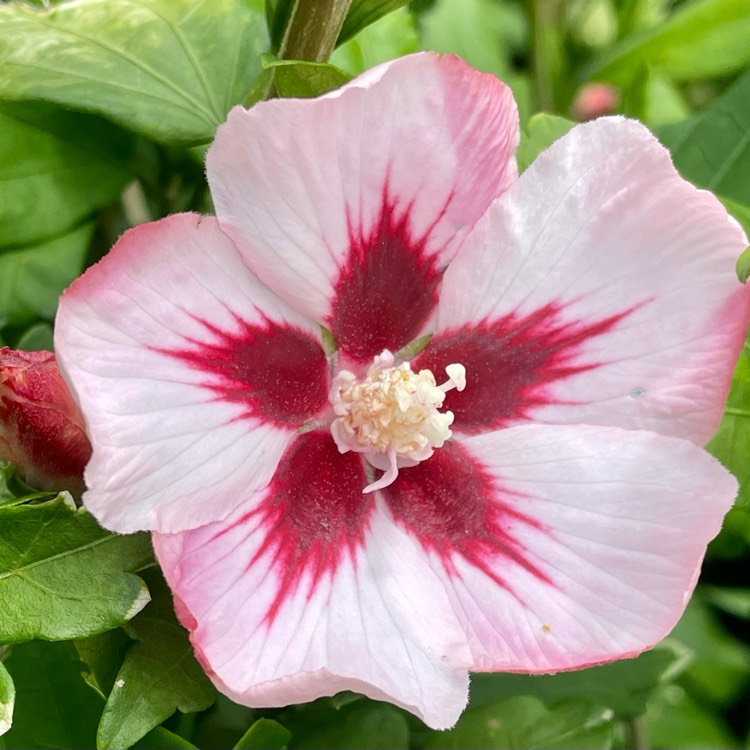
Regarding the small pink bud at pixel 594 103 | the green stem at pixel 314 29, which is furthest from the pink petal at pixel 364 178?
the small pink bud at pixel 594 103

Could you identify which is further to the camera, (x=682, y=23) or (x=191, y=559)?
(x=682, y=23)

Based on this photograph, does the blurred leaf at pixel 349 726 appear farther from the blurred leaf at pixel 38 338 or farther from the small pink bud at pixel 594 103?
the small pink bud at pixel 594 103

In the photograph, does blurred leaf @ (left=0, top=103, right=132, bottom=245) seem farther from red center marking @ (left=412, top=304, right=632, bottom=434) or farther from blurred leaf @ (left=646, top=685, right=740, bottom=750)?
blurred leaf @ (left=646, top=685, right=740, bottom=750)

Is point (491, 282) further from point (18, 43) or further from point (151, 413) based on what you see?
point (18, 43)

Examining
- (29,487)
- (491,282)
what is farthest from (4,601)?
(491,282)

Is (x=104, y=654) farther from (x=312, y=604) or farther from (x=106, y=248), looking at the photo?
(x=106, y=248)

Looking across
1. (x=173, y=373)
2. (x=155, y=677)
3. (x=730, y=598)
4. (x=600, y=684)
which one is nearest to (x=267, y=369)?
(x=173, y=373)

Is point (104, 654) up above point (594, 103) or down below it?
above
